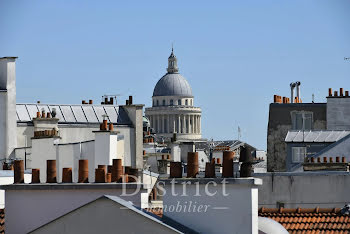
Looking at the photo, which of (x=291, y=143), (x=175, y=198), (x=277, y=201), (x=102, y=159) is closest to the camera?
(x=175, y=198)

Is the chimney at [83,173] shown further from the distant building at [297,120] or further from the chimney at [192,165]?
the distant building at [297,120]

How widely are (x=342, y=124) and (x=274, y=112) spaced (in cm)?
327

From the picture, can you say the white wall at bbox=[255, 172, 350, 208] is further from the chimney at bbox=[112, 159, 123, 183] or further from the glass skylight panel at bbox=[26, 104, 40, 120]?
the glass skylight panel at bbox=[26, 104, 40, 120]

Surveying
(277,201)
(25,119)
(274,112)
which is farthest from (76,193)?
(25,119)

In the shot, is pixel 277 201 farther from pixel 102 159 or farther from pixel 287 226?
pixel 287 226

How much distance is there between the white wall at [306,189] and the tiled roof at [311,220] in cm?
896

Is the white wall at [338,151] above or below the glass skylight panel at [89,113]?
Result: below

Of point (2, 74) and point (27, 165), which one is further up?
point (2, 74)

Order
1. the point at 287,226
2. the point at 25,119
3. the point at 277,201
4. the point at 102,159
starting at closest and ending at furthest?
the point at 287,226 < the point at 102,159 < the point at 277,201 < the point at 25,119

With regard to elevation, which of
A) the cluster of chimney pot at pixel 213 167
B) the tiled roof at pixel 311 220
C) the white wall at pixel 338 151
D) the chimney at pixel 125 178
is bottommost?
the tiled roof at pixel 311 220

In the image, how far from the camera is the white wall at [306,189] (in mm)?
36031

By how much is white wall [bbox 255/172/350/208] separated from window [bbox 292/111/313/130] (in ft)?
78.7

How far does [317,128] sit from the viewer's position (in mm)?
62438

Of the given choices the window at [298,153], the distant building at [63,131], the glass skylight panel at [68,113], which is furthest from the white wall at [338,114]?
the glass skylight panel at [68,113]
